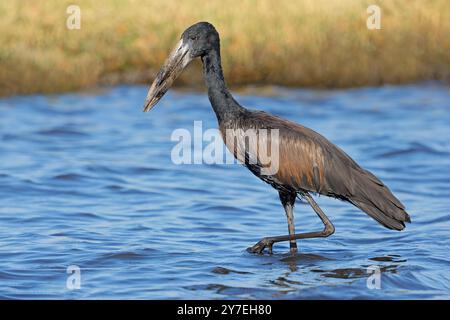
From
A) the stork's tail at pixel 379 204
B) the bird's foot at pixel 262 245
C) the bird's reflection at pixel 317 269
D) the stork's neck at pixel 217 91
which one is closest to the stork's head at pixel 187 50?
the stork's neck at pixel 217 91

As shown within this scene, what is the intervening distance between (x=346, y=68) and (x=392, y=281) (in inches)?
430

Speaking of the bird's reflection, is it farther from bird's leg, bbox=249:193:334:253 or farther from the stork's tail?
the stork's tail

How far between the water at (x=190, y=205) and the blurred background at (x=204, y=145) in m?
0.04

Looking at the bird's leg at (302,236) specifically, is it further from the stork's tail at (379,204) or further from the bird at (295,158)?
the stork's tail at (379,204)

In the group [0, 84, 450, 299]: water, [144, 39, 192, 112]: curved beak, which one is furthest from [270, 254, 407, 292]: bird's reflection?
[144, 39, 192, 112]: curved beak

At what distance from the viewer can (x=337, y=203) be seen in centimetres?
1374

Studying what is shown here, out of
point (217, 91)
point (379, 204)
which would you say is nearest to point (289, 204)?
point (379, 204)

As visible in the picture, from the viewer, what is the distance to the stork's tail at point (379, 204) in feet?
32.6

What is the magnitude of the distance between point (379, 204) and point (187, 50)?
2475mm

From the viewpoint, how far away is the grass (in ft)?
63.8

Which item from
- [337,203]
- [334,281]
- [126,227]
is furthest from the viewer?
[337,203]

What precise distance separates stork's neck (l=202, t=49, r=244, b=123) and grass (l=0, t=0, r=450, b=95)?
9272 mm
